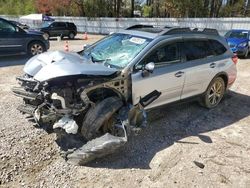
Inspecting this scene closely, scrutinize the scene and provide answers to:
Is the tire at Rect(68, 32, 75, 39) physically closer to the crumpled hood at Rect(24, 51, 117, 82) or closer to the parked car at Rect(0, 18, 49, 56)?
the parked car at Rect(0, 18, 49, 56)

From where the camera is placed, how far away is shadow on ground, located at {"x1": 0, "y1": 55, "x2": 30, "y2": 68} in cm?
1025

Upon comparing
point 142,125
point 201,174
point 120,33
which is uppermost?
point 120,33

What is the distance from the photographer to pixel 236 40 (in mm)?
14062

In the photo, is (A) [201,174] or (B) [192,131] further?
(B) [192,131]

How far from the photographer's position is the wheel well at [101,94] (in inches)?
161

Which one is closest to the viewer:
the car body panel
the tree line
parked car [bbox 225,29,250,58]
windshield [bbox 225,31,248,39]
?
the car body panel

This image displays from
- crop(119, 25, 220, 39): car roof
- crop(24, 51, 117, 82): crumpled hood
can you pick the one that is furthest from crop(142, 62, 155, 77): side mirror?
crop(119, 25, 220, 39): car roof

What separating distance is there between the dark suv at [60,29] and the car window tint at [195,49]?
19794mm

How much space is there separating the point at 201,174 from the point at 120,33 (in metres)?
2.99

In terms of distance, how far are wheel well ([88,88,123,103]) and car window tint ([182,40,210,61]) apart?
175 centimetres

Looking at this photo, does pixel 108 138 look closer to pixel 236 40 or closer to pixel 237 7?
pixel 236 40

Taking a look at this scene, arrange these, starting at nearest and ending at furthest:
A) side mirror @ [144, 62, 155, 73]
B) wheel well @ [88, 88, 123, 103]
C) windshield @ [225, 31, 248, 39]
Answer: wheel well @ [88, 88, 123, 103] < side mirror @ [144, 62, 155, 73] < windshield @ [225, 31, 248, 39]

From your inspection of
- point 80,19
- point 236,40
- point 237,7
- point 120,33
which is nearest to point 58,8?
point 80,19

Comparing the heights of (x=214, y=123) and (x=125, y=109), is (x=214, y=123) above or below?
below
